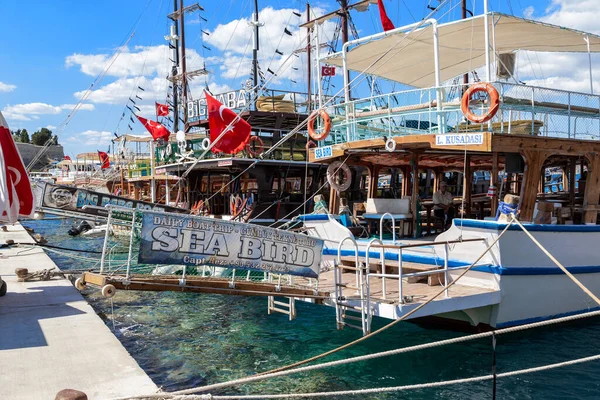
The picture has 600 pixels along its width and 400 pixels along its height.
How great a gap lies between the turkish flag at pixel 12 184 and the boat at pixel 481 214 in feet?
16.7

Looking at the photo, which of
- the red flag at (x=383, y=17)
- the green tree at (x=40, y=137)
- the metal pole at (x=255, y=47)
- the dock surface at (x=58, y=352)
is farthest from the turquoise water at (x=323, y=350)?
the green tree at (x=40, y=137)

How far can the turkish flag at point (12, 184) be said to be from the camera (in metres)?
8.21

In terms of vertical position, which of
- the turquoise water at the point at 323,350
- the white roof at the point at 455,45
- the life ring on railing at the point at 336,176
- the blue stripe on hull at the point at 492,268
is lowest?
the turquoise water at the point at 323,350

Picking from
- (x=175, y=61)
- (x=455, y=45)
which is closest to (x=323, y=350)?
(x=455, y=45)

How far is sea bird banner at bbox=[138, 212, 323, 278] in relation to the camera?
23.6ft

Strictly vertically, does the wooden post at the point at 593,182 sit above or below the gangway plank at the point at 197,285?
above

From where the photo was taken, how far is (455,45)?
1399cm

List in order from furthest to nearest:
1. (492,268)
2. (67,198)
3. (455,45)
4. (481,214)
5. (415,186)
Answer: (481,214) → (455,45) → (415,186) → (67,198) → (492,268)

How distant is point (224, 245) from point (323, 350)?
11.1 ft

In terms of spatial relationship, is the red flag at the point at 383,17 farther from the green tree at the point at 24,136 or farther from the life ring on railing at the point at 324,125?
the green tree at the point at 24,136

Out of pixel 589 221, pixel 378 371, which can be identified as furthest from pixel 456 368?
pixel 589 221

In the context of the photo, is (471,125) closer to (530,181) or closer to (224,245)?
(530,181)

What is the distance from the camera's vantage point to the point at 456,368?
347 inches

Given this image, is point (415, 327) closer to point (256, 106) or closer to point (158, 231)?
point (158, 231)
